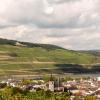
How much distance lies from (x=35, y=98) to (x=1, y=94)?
58.5 feet

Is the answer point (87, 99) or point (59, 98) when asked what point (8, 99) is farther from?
point (87, 99)

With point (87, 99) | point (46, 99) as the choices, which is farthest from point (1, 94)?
point (87, 99)

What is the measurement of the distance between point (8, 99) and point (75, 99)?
25143 mm

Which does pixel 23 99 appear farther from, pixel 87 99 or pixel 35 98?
pixel 87 99

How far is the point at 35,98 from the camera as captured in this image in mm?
152875

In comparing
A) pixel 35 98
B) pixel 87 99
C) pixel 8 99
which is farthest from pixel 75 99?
pixel 8 99

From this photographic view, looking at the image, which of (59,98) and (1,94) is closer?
(59,98)

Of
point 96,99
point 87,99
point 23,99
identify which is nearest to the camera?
point 23,99

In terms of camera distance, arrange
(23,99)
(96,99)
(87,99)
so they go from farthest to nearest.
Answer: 1. (96,99)
2. (87,99)
3. (23,99)

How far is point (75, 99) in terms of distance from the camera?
519ft

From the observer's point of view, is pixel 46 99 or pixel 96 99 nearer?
pixel 46 99

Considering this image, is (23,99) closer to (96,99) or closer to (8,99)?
(8,99)

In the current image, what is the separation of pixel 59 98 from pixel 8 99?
17.8 meters

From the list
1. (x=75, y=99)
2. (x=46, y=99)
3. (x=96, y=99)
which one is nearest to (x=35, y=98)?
(x=46, y=99)
